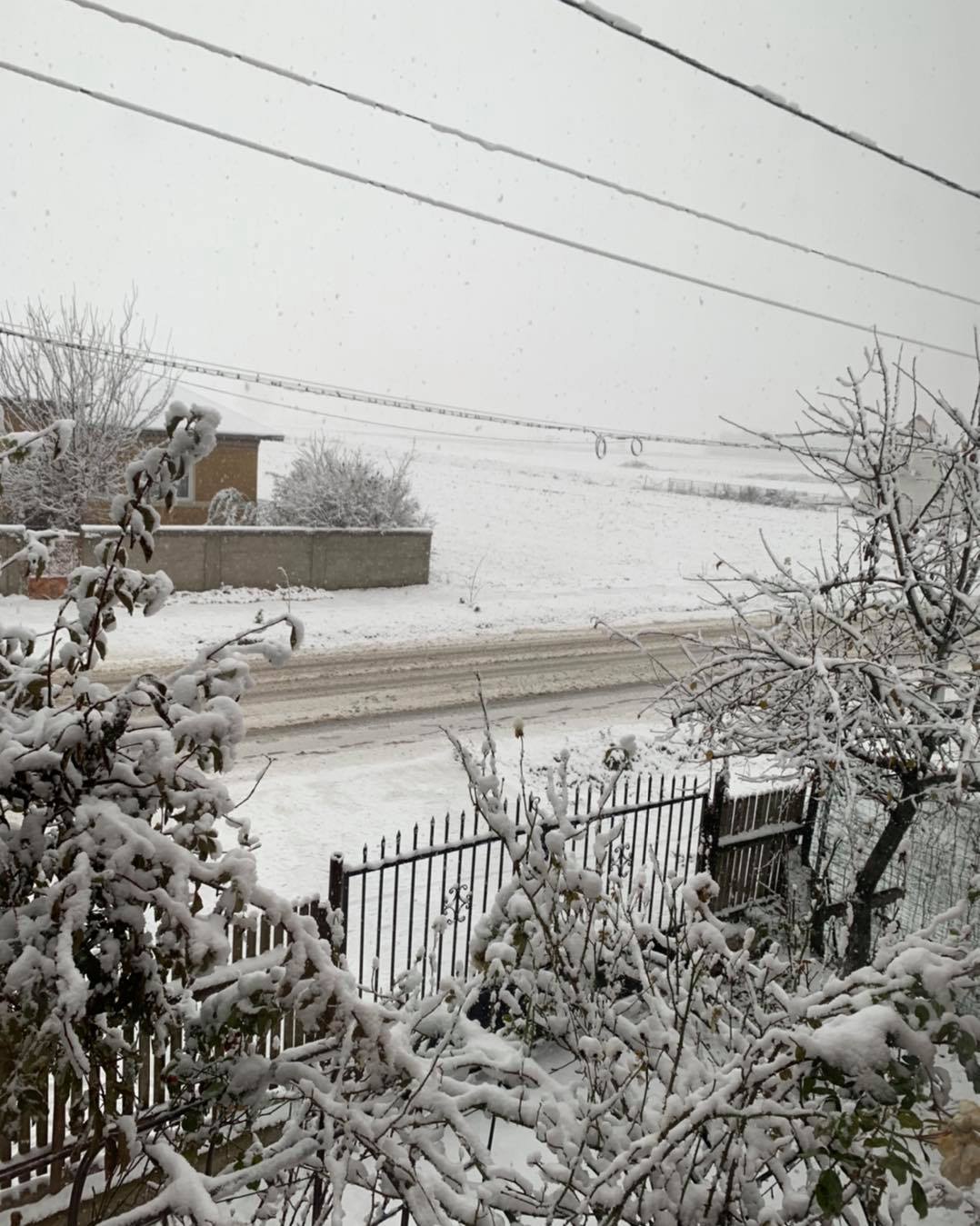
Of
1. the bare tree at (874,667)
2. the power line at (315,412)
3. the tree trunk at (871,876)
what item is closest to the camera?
the bare tree at (874,667)

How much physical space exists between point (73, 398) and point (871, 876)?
62.0ft

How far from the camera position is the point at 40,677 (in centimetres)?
228

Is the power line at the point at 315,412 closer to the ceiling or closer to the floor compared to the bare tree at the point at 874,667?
closer to the ceiling

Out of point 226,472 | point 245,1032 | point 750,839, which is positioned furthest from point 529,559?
point 245,1032

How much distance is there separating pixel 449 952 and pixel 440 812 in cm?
240

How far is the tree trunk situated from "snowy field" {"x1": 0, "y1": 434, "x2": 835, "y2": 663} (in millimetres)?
2482

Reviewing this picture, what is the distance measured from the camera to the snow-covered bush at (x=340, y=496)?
21953mm

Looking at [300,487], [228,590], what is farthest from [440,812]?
[300,487]

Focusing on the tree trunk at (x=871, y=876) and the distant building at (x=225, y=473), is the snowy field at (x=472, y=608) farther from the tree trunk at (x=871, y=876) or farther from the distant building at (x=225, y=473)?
the distant building at (x=225, y=473)

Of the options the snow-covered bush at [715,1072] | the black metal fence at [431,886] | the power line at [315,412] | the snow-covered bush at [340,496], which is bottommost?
the black metal fence at [431,886]

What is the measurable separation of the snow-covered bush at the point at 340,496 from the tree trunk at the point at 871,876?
688 inches

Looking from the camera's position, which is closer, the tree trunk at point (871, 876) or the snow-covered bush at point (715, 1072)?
the snow-covered bush at point (715, 1072)

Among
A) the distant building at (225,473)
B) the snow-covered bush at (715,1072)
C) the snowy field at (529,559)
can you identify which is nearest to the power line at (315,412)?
the snowy field at (529,559)

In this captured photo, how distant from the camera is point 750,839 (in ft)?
22.0
